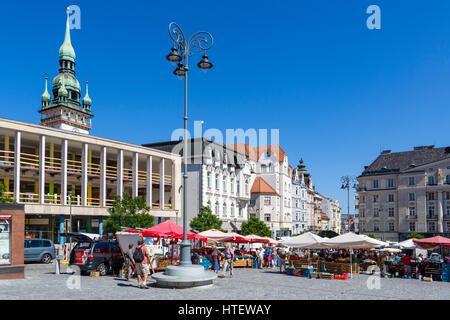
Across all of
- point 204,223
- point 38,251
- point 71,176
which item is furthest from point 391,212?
point 38,251

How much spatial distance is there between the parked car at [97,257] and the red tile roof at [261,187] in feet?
168

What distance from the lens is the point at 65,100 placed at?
11581 centimetres

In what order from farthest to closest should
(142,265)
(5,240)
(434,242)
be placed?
(434,242) → (5,240) → (142,265)

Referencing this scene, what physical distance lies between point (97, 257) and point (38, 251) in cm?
1099

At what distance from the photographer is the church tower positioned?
112 m

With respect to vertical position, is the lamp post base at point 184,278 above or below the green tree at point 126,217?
below

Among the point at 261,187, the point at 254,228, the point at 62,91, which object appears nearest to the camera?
the point at 254,228

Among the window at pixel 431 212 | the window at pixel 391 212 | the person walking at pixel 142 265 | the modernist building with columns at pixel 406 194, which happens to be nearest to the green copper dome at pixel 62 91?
the modernist building with columns at pixel 406 194

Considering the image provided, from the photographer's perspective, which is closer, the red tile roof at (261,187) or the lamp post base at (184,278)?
the lamp post base at (184,278)

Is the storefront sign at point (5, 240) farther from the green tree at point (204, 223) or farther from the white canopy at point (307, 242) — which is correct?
the green tree at point (204, 223)

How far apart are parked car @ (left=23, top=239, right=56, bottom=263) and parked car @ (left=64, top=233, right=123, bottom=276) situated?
944cm

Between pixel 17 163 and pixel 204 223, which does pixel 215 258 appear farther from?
pixel 17 163

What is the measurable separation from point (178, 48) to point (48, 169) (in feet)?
97.0

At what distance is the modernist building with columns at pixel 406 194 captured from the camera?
240 ft
